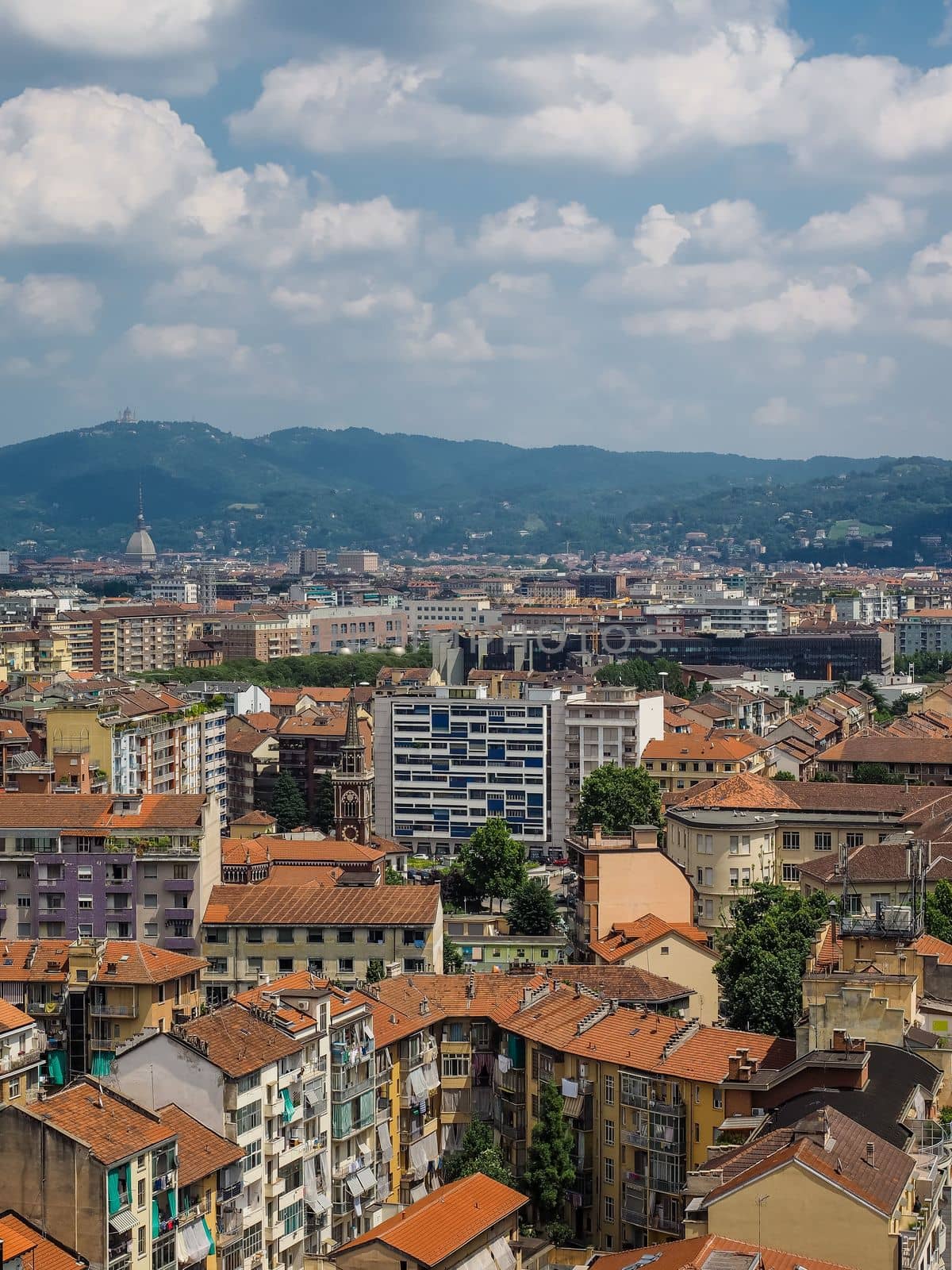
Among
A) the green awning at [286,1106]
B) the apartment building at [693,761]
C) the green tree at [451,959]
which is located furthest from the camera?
the apartment building at [693,761]

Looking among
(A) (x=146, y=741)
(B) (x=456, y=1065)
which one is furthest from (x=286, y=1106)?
(A) (x=146, y=741)

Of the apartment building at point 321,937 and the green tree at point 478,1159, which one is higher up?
the apartment building at point 321,937

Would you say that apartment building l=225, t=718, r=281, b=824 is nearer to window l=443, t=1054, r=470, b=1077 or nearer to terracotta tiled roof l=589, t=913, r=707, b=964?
terracotta tiled roof l=589, t=913, r=707, b=964

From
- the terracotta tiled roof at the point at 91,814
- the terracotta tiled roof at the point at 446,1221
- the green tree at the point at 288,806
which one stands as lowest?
the green tree at the point at 288,806

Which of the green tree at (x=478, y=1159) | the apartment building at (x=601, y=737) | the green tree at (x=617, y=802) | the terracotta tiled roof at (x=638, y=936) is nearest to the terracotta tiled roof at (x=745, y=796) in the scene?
the green tree at (x=617, y=802)

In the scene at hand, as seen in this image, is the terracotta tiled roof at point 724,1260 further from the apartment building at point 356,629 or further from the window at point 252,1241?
the apartment building at point 356,629

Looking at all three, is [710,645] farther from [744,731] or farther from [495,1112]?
[495,1112]

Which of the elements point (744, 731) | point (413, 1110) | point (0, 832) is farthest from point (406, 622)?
point (413, 1110)
